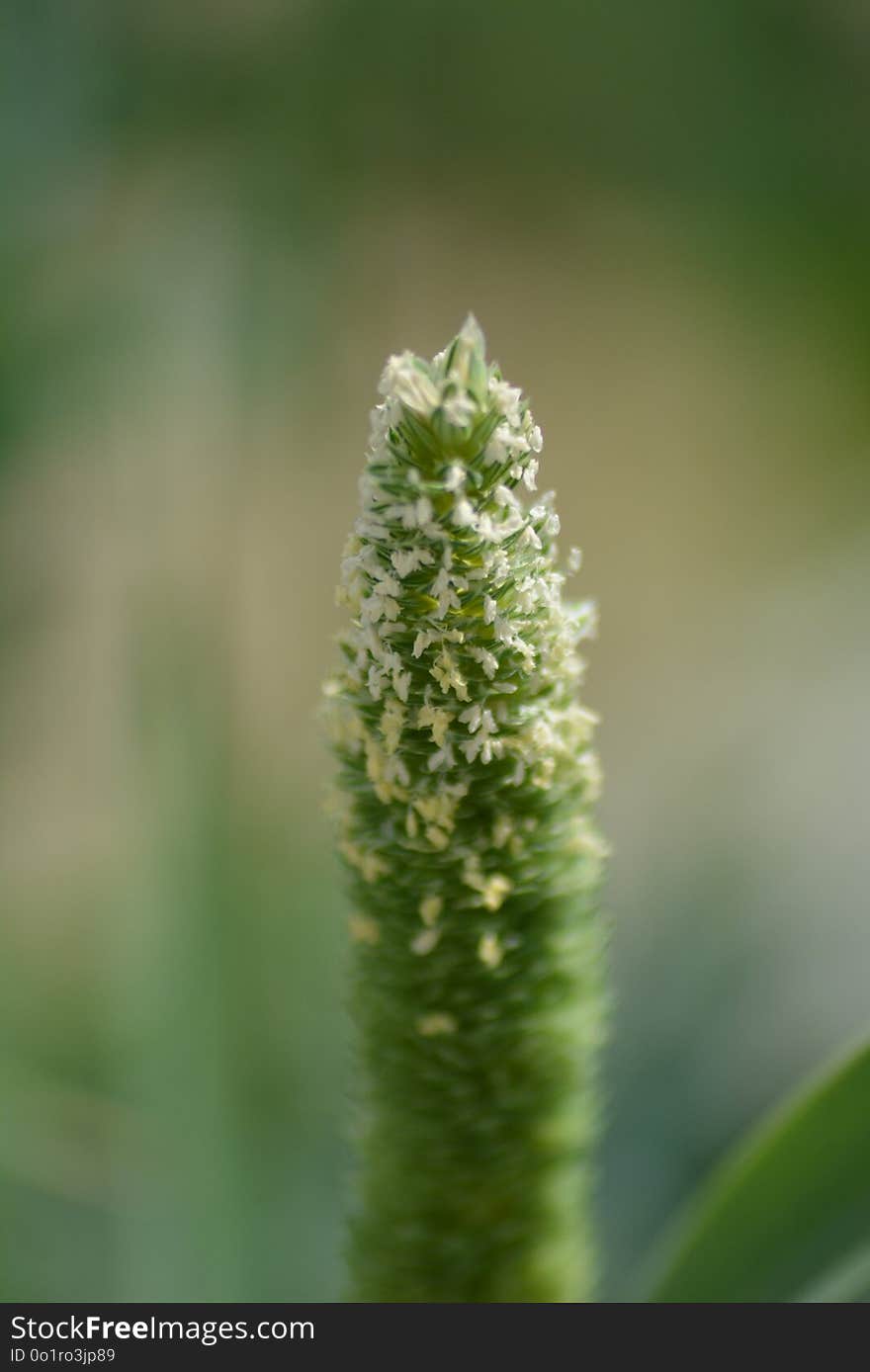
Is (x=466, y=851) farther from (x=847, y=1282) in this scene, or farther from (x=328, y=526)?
(x=328, y=526)

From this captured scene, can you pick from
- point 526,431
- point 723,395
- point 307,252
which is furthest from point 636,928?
point 723,395

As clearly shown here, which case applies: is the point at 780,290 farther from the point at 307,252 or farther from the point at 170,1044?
the point at 170,1044

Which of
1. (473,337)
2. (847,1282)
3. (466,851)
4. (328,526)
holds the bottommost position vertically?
(847,1282)

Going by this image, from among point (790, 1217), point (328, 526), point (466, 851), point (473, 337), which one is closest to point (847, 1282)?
point (790, 1217)

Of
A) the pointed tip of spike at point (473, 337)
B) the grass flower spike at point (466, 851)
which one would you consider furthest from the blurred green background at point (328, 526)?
the pointed tip of spike at point (473, 337)

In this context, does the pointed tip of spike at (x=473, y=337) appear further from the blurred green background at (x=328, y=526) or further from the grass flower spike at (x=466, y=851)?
the blurred green background at (x=328, y=526)

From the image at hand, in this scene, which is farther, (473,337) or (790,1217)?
(790,1217)

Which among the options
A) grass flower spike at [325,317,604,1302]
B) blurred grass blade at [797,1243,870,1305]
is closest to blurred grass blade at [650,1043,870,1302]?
blurred grass blade at [797,1243,870,1305]
